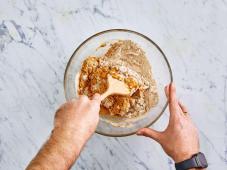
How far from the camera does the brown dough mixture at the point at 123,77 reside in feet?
3.83

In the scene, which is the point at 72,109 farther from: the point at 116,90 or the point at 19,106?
the point at 19,106

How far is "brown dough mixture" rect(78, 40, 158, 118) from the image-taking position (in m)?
1.17

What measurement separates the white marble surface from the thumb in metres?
0.11

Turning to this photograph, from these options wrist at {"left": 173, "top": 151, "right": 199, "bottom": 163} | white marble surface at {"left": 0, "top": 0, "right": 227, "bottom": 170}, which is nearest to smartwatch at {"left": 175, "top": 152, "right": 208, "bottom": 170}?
wrist at {"left": 173, "top": 151, "right": 199, "bottom": 163}

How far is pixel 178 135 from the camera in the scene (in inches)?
43.2

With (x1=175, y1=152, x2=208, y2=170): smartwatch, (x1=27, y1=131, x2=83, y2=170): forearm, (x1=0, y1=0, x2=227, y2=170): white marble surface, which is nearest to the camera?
(x1=27, y1=131, x2=83, y2=170): forearm

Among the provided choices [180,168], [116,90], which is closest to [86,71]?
[116,90]

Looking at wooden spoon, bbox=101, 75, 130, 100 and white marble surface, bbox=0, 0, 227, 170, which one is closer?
wooden spoon, bbox=101, 75, 130, 100

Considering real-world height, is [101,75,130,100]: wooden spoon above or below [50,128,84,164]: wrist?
below

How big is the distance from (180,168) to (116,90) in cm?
24

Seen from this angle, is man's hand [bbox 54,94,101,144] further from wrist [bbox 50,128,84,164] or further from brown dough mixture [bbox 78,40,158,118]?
brown dough mixture [bbox 78,40,158,118]

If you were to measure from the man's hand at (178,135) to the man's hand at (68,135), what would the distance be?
19 centimetres

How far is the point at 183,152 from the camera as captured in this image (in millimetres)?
1093

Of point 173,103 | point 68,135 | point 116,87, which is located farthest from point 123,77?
point 68,135
